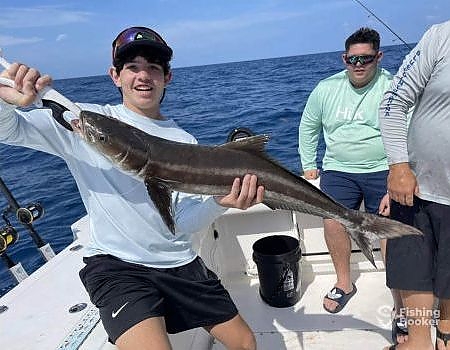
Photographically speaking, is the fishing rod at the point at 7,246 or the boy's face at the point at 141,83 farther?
the fishing rod at the point at 7,246

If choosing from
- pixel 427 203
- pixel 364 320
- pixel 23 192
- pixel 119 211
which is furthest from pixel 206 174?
pixel 23 192

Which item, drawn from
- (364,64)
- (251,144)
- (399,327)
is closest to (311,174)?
(364,64)

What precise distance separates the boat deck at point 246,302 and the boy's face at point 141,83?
4.39ft

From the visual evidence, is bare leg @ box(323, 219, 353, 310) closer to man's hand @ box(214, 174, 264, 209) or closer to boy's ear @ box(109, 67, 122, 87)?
man's hand @ box(214, 174, 264, 209)

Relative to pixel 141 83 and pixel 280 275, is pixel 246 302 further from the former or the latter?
pixel 141 83

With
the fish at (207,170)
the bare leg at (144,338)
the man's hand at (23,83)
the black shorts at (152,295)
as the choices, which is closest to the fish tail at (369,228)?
the fish at (207,170)

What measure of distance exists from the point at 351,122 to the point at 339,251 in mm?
1167

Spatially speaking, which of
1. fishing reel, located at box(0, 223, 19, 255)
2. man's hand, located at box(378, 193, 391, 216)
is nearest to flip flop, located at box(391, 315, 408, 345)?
man's hand, located at box(378, 193, 391, 216)

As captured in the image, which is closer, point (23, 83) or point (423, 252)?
point (23, 83)

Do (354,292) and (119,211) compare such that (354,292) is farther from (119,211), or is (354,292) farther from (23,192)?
(23,192)

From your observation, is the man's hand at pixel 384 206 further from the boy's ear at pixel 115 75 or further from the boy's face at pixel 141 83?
the boy's ear at pixel 115 75

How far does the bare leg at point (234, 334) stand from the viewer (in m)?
2.68

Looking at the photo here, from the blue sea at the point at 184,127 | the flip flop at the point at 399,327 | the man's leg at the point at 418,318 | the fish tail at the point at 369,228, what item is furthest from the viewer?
the blue sea at the point at 184,127

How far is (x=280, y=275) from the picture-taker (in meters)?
3.87
